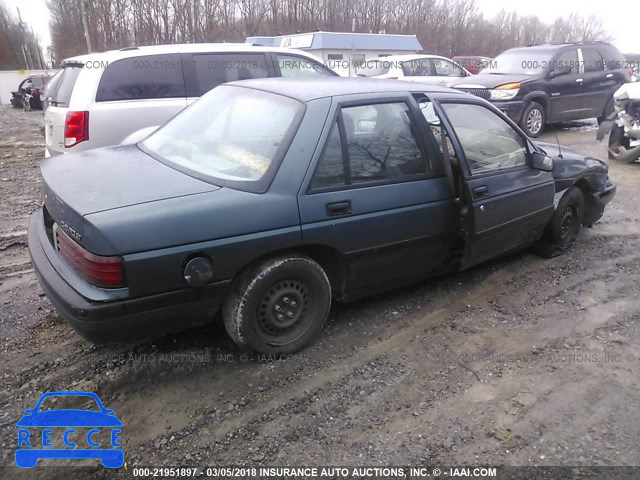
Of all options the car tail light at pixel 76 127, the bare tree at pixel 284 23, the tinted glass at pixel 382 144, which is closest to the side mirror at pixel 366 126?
the tinted glass at pixel 382 144

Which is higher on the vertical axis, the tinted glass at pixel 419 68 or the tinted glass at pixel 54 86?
the tinted glass at pixel 54 86

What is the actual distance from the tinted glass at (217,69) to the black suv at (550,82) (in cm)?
473

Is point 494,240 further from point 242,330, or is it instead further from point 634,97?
point 634,97

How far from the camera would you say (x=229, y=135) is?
333 centimetres

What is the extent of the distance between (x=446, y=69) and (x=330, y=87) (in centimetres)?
1115

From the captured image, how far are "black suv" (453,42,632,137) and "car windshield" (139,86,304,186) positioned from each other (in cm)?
721

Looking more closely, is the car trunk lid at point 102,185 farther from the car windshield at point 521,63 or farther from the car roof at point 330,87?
the car windshield at point 521,63

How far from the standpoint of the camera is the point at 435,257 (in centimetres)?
365

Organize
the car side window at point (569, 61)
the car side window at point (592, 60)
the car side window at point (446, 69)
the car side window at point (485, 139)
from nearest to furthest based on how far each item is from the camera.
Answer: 1. the car side window at point (485, 139)
2. the car side window at point (569, 61)
3. the car side window at point (592, 60)
4. the car side window at point (446, 69)

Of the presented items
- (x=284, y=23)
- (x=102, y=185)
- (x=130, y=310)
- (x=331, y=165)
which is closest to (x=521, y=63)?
(x=331, y=165)

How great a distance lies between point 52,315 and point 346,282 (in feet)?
6.78

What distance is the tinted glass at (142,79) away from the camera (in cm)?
572

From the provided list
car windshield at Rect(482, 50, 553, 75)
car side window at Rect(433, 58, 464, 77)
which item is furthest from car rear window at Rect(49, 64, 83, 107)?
car side window at Rect(433, 58, 464, 77)

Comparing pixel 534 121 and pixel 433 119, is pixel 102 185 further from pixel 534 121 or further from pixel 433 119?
pixel 534 121
